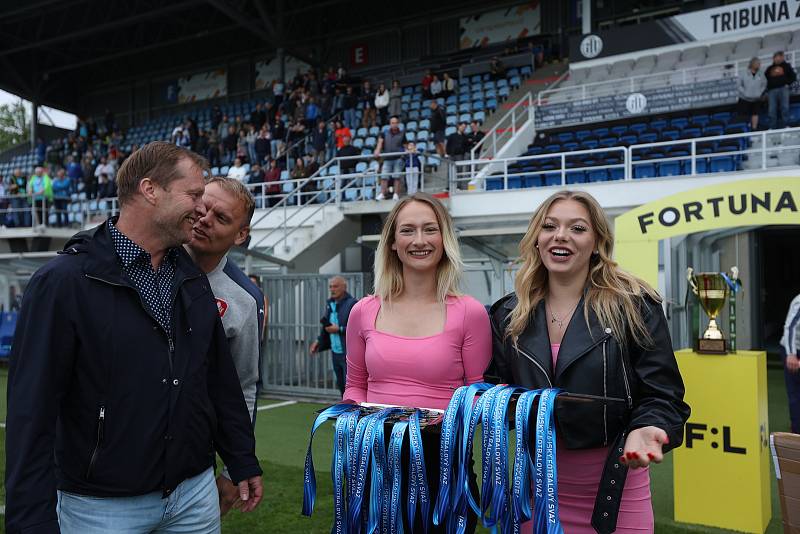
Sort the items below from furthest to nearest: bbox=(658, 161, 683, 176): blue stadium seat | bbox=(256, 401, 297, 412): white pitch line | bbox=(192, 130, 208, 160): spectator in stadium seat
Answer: bbox=(192, 130, 208, 160): spectator in stadium seat, bbox=(658, 161, 683, 176): blue stadium seat, bbox=(256, 401, 297, 412): white pitch line

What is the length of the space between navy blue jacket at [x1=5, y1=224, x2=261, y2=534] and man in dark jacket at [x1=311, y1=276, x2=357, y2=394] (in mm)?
6036

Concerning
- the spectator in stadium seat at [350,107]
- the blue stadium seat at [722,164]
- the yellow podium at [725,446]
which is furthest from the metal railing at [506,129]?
the yellow podium at [725,446]

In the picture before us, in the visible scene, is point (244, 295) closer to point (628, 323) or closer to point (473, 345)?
point (473, 345)

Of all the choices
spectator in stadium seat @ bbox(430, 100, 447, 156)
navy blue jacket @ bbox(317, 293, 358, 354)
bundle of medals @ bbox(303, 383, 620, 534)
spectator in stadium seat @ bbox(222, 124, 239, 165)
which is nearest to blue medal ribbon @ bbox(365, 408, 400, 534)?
Answer: bundle of medals @ bbox(303, 383, 620, 534)

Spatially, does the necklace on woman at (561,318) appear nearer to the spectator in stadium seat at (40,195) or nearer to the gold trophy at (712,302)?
the gold trophy at (712,302)

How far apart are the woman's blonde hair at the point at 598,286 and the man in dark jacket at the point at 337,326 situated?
19.2ft

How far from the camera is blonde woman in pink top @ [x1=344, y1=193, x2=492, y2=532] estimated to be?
2.26 metres

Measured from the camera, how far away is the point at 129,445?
1.82 meters

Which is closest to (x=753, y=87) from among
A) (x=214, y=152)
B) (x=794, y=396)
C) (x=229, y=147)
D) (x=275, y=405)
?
(x=794, y=396)

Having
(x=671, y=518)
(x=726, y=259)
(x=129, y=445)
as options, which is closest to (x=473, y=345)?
(x=129, y=445)

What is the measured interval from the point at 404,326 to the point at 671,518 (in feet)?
10.2

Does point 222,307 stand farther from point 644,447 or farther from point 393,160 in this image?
point 393,160

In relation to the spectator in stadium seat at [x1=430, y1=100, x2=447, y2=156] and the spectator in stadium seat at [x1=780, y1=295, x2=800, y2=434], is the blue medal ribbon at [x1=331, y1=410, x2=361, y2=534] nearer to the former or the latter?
the spectator in stadium seat at [x1=780, y1=295, x2=800, y2=434]

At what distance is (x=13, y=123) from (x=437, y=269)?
51.9 meters
